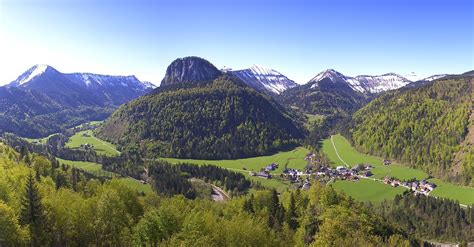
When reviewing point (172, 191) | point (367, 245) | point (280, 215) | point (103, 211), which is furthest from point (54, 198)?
point (172, 191)

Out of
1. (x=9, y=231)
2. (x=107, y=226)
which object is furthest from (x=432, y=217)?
(x=9, y=231)

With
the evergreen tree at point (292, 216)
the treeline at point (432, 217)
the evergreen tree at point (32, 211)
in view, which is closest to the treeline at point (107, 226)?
the evergreen tree at point (32, 211)

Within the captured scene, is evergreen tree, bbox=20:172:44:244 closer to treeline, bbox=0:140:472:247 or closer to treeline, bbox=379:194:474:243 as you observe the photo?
treeline, bbox=0:140:472:247

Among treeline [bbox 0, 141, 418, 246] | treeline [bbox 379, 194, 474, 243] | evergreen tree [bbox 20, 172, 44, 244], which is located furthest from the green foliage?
treeline [bbox 379, 194, 474, 243]

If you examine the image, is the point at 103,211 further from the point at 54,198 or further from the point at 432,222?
the point at 432,222

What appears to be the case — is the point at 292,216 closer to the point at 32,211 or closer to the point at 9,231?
the point at 32,211

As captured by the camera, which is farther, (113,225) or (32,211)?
(113,225)

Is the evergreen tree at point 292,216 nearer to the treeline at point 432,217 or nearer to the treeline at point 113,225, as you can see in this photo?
the treeline at point 113,225

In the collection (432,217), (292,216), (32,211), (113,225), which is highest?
(32,211)
